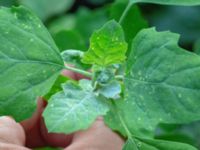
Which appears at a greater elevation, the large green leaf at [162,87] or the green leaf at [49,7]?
the large green leaf at [162,87]

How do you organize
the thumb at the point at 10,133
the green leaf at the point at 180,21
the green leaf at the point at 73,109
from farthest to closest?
the green leaf at the point at 180,21 → the thumb at the point at 10,133 → the green leaf at the point at 73,109

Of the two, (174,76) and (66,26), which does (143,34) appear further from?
(66,26)

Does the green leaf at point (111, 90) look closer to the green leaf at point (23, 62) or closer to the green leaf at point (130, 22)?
the green leaf at point (23, 62)

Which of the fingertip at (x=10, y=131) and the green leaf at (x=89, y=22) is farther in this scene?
the green leaf at (x=89, y=22)

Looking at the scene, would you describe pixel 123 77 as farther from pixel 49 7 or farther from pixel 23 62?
pixel 49 7

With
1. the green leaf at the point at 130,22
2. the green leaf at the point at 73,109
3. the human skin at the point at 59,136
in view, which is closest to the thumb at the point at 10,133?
the human skin at the point at 59,136

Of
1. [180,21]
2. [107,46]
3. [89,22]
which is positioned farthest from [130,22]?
[180,21]

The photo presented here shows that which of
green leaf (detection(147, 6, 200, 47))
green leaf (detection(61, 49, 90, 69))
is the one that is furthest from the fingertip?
green leaf (detection(147, 6, 200, 47))
